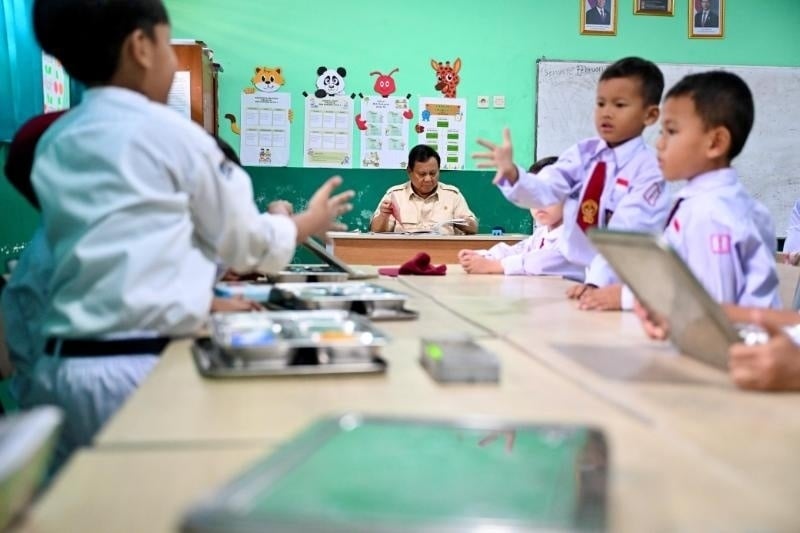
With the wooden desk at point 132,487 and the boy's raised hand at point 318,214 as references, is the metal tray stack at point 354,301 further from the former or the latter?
the wooden desk at point 132,487

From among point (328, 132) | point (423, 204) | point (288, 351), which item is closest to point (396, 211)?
point (423, 204)

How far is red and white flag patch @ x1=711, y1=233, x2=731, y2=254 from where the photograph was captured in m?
1.64

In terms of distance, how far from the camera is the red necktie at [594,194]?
94.2 inches

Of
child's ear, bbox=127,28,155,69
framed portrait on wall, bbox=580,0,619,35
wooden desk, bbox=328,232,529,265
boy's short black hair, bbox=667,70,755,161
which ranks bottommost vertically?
wooden desk, bbox=328,232,529,265

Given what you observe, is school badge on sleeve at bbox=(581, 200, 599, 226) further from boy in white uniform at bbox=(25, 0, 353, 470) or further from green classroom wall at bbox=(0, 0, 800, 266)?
green classroom wall at bbox=(0, 0, 800, 266)

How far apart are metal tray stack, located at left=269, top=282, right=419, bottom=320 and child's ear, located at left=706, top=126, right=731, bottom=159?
728 mm

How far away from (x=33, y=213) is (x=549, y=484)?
273cm

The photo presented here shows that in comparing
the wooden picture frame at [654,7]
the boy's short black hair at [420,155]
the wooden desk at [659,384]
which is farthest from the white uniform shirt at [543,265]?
the wooden picture frame at [654,7]

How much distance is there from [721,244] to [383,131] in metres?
4.33

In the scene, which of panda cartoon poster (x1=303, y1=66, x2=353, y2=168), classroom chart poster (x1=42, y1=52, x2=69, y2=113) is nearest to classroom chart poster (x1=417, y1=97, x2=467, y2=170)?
panda cartoon poster (x1=303, y1=66, x2=353, y2=168)

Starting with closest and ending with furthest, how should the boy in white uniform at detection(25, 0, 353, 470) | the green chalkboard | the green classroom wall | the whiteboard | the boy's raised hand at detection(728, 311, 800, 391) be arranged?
1. the green chalkboard
2. the boy's raised hand at detection(728, 311, 800, 391)
3. the boy in white uniform at detection(25, 0, 353, 470)
4. the green classroom wall
5. the whiteboard

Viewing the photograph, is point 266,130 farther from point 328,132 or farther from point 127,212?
point 127,212

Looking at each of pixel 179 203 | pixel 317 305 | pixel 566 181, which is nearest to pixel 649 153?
pixel 566 181

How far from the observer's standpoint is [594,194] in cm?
240
